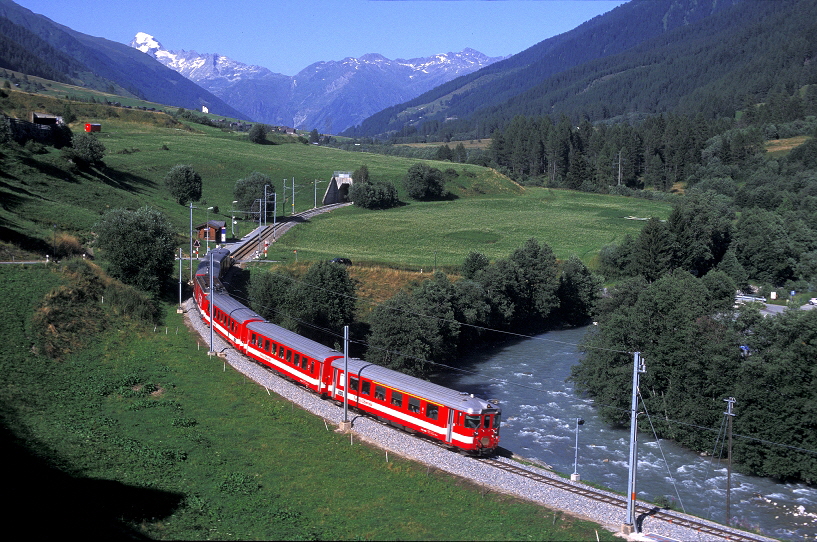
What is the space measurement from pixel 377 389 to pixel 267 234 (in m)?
55.2

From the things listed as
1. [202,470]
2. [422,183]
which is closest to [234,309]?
[202,470]

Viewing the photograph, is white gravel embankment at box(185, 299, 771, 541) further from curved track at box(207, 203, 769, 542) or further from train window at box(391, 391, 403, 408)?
train window at box(391, 391, 403, 408)

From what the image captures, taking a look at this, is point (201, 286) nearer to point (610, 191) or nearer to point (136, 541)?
point (136, 541)

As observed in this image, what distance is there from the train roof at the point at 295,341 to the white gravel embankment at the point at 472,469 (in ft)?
7.04

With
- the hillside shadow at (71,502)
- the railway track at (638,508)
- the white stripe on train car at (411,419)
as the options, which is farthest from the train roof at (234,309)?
the railway track at (638,508)

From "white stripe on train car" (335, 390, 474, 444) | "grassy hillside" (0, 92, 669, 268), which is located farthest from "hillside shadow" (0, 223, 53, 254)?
"white stripe on train car" (335, 390, 474, 444)

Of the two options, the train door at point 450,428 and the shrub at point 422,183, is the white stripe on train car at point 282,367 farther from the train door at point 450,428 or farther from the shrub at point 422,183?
the shrub at point 422,183

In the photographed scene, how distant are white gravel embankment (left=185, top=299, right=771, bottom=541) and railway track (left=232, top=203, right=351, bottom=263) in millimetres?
35399

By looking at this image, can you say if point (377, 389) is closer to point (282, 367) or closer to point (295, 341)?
point (295, 341)

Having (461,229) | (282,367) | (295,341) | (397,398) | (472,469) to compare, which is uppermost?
(461,229)

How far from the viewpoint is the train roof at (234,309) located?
146 feet

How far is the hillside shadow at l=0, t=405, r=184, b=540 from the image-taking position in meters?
19.3

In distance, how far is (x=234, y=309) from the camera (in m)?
Answer: 46.4

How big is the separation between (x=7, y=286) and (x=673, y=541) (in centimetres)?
4179
